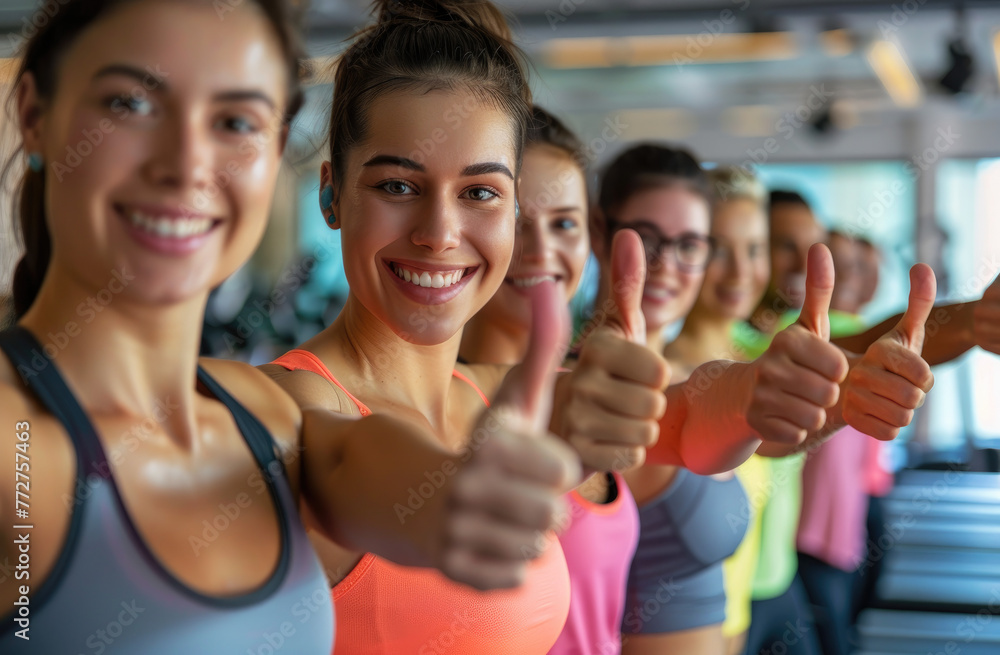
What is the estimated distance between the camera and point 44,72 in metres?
0.70

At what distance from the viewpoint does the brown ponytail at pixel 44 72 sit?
0.70 m

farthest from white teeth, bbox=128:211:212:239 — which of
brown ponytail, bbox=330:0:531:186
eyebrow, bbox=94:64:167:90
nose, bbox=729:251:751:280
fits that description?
nose, bbox=729:251:751:280

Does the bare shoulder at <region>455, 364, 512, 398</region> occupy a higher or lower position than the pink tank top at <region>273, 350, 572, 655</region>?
higher

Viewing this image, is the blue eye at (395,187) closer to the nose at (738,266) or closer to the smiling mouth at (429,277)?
the smiling mouth at (429,277)

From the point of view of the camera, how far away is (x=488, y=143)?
1.19 meters

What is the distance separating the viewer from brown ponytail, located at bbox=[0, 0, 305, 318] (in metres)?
0.70

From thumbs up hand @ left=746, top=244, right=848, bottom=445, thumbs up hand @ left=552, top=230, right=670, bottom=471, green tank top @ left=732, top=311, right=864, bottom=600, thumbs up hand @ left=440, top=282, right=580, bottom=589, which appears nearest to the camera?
thumbs up hand @ left=440, top=282, right=580, bottom=589

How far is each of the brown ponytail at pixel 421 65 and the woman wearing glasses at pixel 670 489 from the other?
0.67 m

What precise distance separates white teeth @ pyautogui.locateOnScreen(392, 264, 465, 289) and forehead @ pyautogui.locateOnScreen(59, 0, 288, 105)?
0.50 meters

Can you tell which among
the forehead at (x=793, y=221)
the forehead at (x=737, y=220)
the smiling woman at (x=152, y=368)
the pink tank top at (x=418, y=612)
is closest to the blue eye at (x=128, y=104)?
the smiling woman at (x=152, y=368)

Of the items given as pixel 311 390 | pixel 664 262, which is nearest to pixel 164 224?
pixel 311 390

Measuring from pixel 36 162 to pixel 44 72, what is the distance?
0.07 m

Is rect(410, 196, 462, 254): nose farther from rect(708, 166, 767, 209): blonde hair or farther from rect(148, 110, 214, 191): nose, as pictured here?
rect(708, 166, 767, 209): blonde hair

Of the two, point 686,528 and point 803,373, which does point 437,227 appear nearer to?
point 803,373
